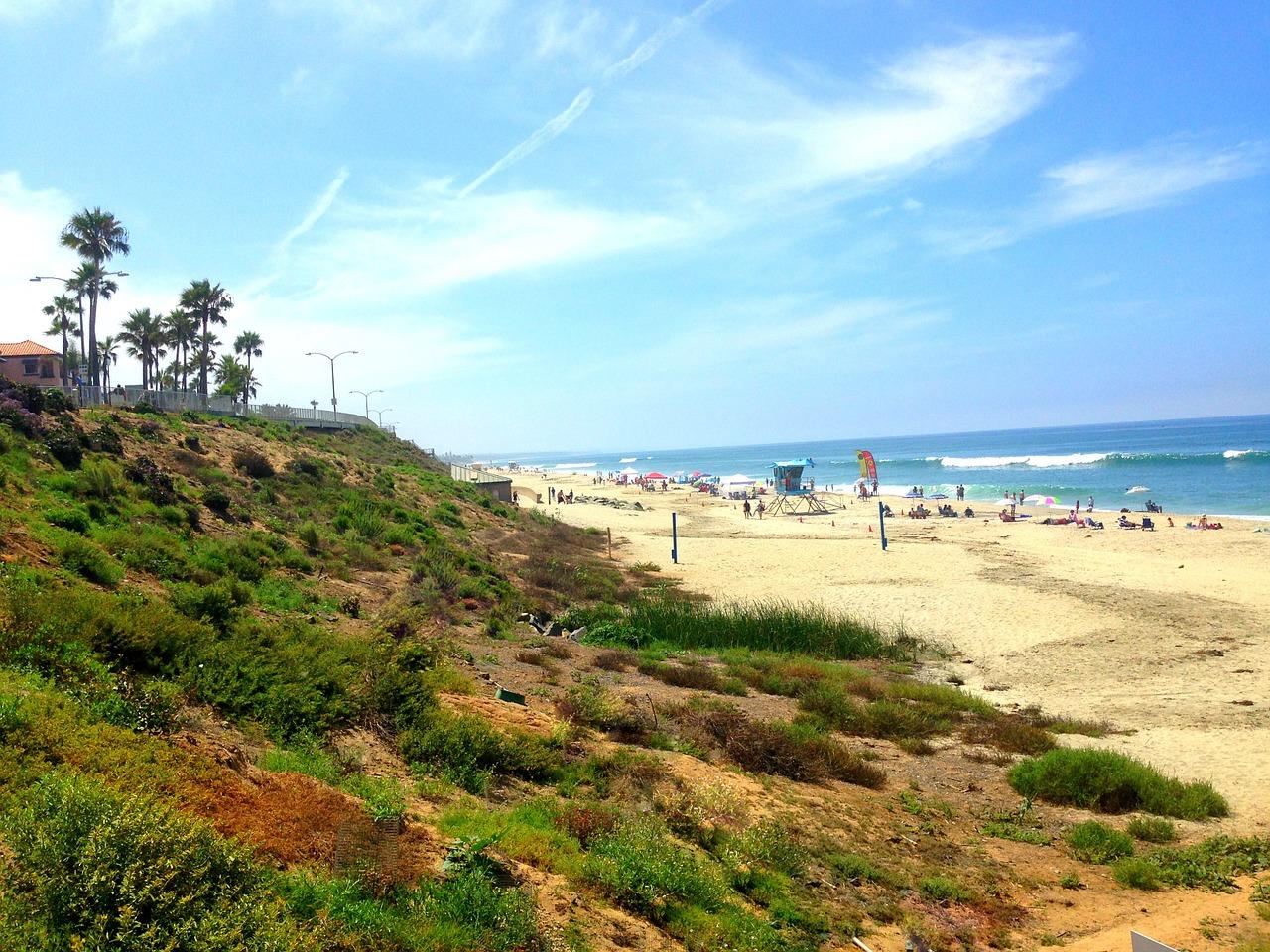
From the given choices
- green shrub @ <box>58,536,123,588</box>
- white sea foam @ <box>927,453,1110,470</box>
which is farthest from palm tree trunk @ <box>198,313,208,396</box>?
white sea foam @ <box>927,453,1110,470</box>

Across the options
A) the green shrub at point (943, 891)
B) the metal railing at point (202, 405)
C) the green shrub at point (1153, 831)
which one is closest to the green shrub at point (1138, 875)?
the green shrub at point (1153, 831)

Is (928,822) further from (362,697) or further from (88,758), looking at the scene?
(88,758)

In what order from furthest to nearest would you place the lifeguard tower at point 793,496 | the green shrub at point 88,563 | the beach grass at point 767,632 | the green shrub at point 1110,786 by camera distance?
the lifeguard tower at point 793,496 < the beach grass at point 767,632 < the green shrub at point 88,563 < the green shrub at point 1110,786

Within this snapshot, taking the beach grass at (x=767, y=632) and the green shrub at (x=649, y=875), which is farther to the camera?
the beach grass at (x=767, y=632)

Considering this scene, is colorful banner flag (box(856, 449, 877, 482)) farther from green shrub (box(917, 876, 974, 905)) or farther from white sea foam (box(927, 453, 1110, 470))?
green shrub (box(917, 876, 974, 905))

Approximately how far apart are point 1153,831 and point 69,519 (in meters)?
16.8

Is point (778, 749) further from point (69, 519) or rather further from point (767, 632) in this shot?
point (69, 519)

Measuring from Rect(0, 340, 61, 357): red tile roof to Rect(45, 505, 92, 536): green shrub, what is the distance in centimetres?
3623

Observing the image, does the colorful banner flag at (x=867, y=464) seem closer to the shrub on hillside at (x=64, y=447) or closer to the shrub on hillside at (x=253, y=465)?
the shrub on hillside at (x=253, y=465)

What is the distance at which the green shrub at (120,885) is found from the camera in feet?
12.4

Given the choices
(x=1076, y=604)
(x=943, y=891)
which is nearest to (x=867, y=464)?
(x=1076, y=604)

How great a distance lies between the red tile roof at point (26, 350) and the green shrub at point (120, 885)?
4793 centimetres

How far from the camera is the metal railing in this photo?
32.2m

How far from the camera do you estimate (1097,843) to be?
8844mm
